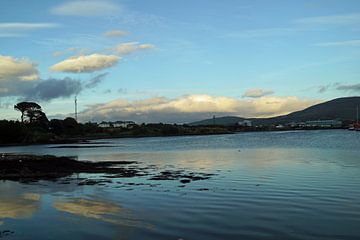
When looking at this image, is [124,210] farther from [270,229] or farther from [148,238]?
[270,229]

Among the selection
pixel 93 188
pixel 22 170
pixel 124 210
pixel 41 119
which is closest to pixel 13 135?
pixel 41 119

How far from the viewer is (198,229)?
12.3 metres

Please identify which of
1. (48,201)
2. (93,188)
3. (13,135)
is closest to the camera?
(48,201)

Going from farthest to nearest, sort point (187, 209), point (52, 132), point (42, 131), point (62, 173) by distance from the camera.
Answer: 1. point (52, 132)
2. point (42, 131)
3. point (62, 173)
4. point (187, 209)

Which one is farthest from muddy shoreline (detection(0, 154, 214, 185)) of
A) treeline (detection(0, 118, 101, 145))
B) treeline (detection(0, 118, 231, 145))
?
treeline (detection(0, 118, 231, 145))

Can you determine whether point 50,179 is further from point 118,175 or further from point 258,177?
point 258,177

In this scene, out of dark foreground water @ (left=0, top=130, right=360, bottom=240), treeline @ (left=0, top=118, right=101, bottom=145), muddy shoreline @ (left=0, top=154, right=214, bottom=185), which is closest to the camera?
dark foreground water @ (left=0, top=130, right=360, bottom=240)

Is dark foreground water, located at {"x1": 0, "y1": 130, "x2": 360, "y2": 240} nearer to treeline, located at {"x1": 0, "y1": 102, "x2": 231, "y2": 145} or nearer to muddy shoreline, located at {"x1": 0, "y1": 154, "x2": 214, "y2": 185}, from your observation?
muddy shoreline, located at {"x1": 0, "y1": 154, "x2": 214, "y2": 185}

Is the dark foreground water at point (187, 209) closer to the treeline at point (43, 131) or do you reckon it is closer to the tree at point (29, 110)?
the treeline at point (43, 131)

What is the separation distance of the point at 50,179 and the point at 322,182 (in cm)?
1581

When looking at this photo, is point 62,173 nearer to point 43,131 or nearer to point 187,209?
point 187,209

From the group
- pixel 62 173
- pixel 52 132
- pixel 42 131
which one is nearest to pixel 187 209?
pixel 62 173

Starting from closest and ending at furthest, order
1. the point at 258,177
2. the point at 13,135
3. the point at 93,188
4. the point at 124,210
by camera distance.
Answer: the point at 124,210, the point at 93,188, the point at 258,177, the point at 13,135

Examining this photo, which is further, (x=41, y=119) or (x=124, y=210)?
(x=41, y=119)
